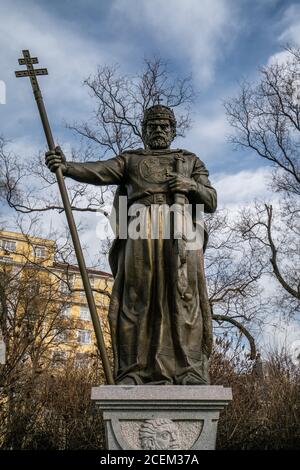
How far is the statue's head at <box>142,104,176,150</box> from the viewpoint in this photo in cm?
682

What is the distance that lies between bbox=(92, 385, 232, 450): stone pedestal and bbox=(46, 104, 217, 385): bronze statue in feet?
0.96

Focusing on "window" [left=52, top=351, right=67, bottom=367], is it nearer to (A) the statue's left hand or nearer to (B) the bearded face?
(B) the bearded face

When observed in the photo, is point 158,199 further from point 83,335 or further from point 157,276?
point 83,335

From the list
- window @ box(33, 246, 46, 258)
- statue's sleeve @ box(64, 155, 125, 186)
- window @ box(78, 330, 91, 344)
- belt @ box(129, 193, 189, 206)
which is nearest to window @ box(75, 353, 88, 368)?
window @ box(33, 246, 46, 258)

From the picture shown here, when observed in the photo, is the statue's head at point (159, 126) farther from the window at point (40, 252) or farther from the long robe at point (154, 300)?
the window at point (40, 252)

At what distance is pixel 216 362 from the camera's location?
1652cm

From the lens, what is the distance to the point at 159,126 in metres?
6.83

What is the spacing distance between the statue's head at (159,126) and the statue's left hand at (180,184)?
554 millimetres

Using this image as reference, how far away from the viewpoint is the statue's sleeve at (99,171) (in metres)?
6.62

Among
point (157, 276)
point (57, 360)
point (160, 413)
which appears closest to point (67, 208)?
point (157, 276)

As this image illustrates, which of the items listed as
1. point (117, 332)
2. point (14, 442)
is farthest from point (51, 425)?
point (117, 332)

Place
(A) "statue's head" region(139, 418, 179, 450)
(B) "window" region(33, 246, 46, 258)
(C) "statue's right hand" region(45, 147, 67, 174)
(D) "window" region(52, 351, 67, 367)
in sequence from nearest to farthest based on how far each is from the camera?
1. (A) "statue's head" region(139, 418, 179, 450)
2. (C) "statue's right hand" region(45, 147, 67, 174)
3. (D) "window" region(52, 351, 67, 367)
4. (B) "window" region(33, 246, 46, 258)

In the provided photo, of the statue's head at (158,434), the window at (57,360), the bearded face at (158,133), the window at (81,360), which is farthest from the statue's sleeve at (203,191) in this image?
the window at (81,360)
